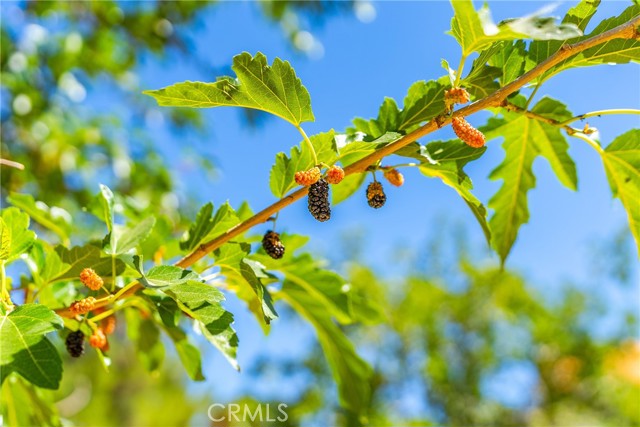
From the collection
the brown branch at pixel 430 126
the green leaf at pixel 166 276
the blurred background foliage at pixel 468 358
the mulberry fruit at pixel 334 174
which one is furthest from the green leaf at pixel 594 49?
the blurred background foliage at pixel 468 358

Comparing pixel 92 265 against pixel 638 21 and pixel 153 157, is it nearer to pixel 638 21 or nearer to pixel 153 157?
pixel 638 21

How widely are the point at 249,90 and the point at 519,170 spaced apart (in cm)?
53

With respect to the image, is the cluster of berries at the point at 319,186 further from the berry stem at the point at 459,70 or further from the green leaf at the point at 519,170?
the green leaf at the point at 519,170

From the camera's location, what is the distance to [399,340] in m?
8.20

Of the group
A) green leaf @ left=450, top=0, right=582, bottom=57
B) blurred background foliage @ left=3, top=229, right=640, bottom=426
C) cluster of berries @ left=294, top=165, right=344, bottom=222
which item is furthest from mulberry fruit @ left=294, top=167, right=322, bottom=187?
blurred background foliage @ left=3, top=229, right=640, bottom=426

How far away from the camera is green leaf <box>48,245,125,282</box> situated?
0.83 meters

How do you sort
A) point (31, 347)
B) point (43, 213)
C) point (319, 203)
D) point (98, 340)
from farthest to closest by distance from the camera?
point (43, 213), point (98, 340), point (319, 203), point (31, 347)

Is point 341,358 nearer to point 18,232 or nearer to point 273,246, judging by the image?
point 273,246

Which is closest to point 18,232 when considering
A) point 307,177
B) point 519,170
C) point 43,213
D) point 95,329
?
point 95,329

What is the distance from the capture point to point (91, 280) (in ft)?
2.51

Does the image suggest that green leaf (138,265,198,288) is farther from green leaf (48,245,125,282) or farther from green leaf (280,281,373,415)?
green leaf (280,281,373,415)

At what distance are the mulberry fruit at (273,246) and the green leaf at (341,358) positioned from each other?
0.22m

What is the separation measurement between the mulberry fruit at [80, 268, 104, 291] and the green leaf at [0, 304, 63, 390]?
0.12 m

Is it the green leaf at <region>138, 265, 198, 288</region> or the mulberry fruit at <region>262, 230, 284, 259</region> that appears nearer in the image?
the green leaf at <region>138, 265, 198, 288</region>
